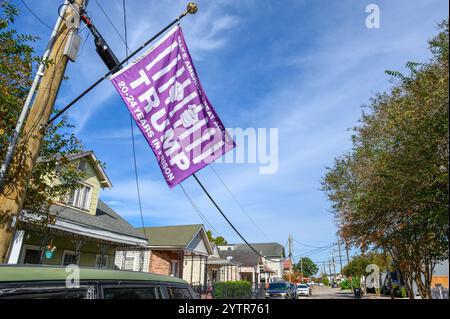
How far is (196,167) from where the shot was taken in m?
5.56

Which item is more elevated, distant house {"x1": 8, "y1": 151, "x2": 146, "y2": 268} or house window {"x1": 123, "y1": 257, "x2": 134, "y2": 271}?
distant house {"x1": 8, "y1": 151, "x2": 146, "y2": 268}

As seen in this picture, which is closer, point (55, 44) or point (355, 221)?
point (55, 44)

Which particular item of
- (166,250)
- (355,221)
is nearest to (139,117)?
(355,221)

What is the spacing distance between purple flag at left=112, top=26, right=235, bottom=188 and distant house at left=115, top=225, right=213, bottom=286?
1870cm

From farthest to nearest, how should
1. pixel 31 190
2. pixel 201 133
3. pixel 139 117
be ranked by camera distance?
pixel 31 190 → pixel 201 133 → pixel 139 117

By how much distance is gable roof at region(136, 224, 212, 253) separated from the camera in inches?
982

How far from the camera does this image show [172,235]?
88.6 feet

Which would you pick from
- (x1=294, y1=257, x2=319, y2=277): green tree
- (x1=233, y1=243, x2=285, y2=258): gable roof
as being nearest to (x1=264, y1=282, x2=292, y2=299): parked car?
(x1=233, y1=243, x2=285, y2=258): gable roof

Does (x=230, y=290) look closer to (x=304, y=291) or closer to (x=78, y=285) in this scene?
(x=304, y=291)

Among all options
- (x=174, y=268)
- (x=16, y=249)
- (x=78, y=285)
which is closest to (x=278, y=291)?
(x=174, y=268)

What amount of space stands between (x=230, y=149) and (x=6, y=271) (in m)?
A: 4.26

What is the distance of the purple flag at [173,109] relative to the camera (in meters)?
5.41

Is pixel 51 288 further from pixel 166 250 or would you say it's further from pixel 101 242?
pixel 166 250

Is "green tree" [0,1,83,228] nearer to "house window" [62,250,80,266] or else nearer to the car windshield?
"house window" [62,250,80,266]
